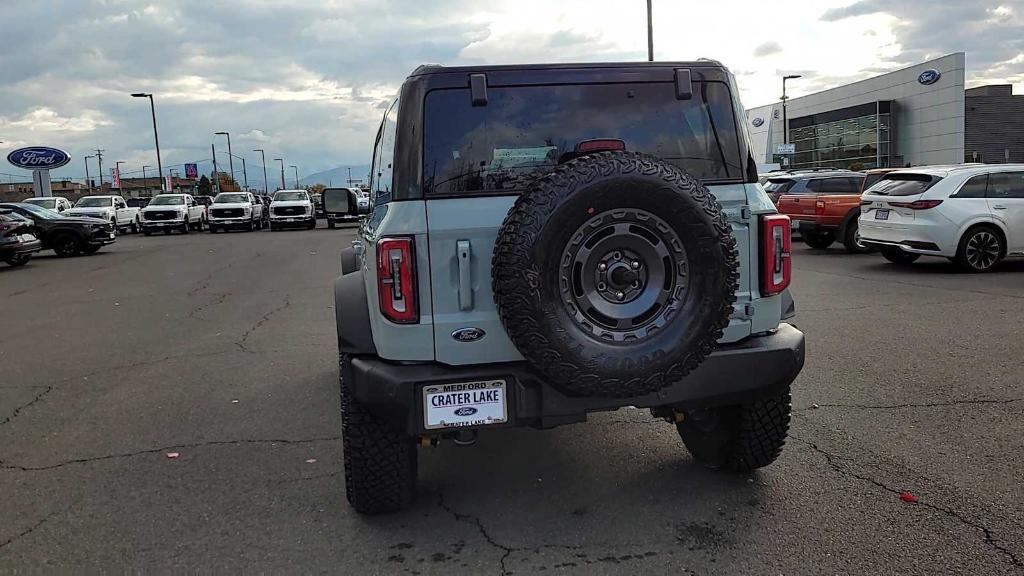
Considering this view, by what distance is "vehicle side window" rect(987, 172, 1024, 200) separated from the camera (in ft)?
39.4

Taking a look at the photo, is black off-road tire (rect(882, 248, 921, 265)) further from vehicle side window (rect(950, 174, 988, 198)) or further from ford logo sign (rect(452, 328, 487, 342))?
ford logo sign (rect(452, 328, 487, 342))

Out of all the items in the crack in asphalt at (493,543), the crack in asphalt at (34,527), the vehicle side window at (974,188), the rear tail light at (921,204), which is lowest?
the crack in asphalt at (493,543)

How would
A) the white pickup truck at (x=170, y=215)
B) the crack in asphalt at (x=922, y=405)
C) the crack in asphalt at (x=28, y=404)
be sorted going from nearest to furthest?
the crack in asphalt at (x=922, y=405), the crack in asphalt at (x=28, y=404), the white pickup truck at (x=170, y=215)

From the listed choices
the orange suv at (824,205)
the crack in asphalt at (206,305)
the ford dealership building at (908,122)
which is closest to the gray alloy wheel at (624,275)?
the crack in asphalt at (206,305)

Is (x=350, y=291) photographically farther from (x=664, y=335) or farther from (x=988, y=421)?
(x=988, y=421)

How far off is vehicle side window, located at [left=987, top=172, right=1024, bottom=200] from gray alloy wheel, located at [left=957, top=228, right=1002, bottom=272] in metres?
0.59

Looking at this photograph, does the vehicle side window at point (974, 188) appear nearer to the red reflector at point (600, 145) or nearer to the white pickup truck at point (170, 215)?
the red reflector at point (600, 145)

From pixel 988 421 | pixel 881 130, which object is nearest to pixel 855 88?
pixel 881 130

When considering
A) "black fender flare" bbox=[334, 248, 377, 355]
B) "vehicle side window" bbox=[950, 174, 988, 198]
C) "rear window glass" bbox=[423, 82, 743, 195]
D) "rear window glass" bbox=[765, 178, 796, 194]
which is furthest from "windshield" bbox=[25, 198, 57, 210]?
"rear window glass" bbox=[423, 82, 743, 195]

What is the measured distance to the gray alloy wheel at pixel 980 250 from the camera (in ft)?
39.1

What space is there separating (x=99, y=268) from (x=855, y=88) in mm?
49522

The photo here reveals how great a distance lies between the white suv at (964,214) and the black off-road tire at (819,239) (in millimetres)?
4821

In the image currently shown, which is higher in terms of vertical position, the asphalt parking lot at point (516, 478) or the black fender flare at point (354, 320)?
the black fender flare at point (354, 320)

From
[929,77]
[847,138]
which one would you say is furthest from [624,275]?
[847,138]
